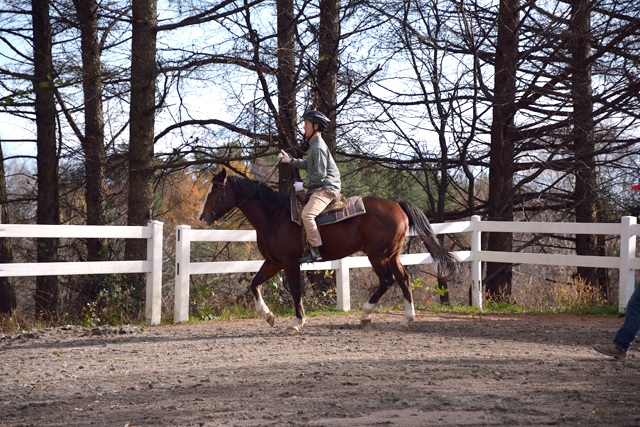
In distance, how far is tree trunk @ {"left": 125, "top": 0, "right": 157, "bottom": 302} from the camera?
13.6m

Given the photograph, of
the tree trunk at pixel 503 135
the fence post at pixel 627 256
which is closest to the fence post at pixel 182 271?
the fence post at pixel 627 256

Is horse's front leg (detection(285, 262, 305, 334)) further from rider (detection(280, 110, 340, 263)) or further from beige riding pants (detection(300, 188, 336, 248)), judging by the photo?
beige riding pants (detection(300, 188, 336, 248))

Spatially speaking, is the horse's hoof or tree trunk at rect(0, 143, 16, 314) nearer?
the horse's hoof

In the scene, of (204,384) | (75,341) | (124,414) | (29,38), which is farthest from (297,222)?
(29,38)

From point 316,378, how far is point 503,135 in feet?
43.0

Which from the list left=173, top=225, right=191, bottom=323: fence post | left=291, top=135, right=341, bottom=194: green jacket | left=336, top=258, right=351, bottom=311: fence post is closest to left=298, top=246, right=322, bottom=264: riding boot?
left=291, top=135, right=341, bottom=194: green jacket

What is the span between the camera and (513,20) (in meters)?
17.4

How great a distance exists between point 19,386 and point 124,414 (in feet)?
5.33

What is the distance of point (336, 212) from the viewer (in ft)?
32.7

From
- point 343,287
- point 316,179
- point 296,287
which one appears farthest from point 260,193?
point 343,287

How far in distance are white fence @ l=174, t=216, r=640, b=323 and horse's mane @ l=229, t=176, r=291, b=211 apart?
4.25 feet

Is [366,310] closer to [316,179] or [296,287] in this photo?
[296,287]

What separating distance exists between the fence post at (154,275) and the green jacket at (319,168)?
2417mm

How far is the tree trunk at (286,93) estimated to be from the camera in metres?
14.5
